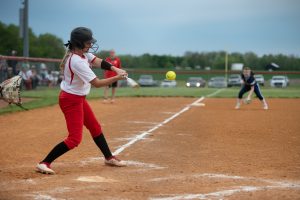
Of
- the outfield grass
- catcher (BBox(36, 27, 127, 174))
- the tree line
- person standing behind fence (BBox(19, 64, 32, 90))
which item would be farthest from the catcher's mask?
the tree line

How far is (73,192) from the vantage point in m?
5.27

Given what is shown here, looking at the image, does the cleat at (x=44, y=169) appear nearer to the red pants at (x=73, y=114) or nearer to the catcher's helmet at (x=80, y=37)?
the red pants at (x=73, y=114)

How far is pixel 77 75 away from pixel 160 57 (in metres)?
86.2

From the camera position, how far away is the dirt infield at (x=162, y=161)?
534 centimetres

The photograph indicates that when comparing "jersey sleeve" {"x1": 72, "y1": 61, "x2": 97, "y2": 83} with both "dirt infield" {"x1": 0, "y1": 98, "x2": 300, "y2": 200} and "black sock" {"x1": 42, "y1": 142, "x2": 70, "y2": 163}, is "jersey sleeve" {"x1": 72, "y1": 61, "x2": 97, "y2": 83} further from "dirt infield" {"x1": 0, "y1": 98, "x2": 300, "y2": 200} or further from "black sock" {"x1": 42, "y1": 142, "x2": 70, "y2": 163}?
"dirt infield" {"x1": 0, "y1": 98, "x2": 300, "y2": 200}

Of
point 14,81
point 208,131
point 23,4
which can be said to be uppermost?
point 23,4

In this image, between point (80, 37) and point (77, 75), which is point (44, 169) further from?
point (80, 37)

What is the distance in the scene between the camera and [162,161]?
727 centimetres

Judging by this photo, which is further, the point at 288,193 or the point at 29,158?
the point at 29,158

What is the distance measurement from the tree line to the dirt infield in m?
50.5

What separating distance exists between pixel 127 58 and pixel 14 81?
210 feet

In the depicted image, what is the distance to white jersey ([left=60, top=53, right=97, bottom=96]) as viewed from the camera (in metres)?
6.25

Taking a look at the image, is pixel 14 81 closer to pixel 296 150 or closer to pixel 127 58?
pixel 296 150

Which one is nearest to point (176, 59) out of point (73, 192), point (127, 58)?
point (127, 58)
